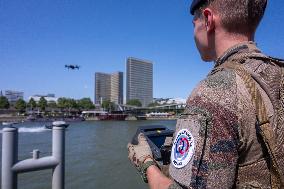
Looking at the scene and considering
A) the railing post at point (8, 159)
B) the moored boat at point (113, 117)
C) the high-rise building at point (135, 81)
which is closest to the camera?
the railing post at point (8, 159)

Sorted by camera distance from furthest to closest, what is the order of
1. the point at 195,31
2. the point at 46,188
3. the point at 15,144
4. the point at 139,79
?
the point at 139,79
the point at 46,188
the point at 15,144
the point at 195,31

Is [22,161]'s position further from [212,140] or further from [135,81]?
[135,81]

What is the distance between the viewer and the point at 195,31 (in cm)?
158

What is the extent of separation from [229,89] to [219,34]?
1.18 feet

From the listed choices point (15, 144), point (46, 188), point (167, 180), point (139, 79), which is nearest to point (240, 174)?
point (167, 180)

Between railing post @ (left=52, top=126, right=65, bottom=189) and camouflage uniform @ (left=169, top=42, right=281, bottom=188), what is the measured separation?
252cm

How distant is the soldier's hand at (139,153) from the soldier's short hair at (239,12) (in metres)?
0.72

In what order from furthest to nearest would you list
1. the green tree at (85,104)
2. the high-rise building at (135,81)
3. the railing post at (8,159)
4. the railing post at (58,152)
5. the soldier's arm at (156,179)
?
the high-rise building at (135,81), the green tree at (85,104), the railing post at (58,152), the railing post at (8,159), the soldier's arm at (156,179)

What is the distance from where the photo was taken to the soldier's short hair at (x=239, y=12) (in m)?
1.37

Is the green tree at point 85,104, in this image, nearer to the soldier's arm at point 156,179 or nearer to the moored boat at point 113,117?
the moored boat at point 113,117

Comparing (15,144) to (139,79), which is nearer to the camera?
(15,144)

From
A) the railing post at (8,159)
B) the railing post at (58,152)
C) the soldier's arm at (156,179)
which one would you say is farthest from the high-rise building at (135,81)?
the soldier's arm at (156,179)

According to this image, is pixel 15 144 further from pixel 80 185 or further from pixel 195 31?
pixel 80 185

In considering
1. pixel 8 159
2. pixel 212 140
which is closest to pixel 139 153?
pixel 212 140
